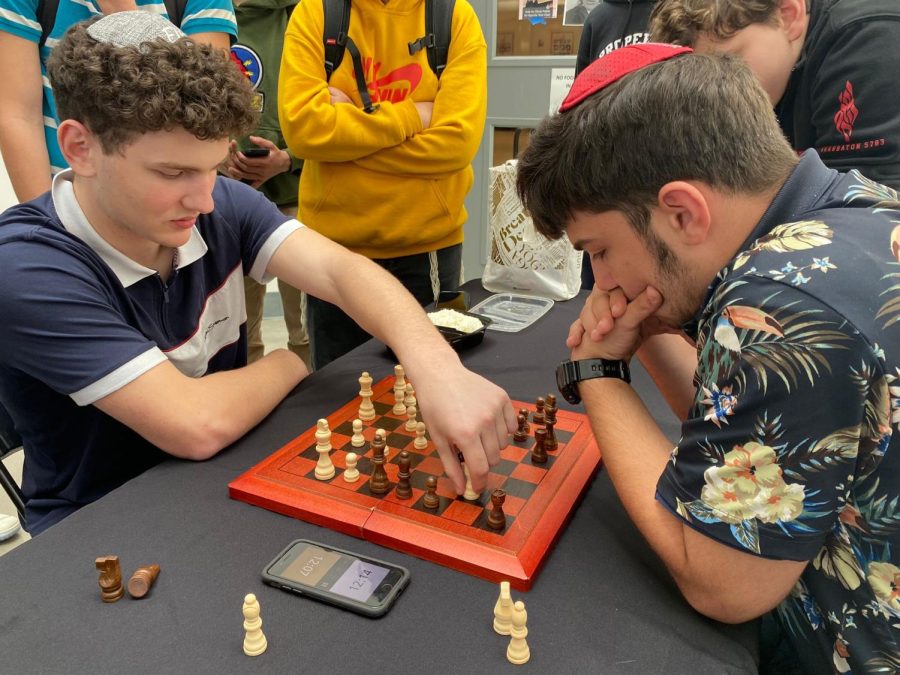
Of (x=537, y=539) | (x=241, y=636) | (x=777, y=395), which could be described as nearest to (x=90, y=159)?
(x=241, y=636)

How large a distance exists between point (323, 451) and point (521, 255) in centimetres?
125

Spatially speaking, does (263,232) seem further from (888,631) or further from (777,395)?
(888,631)

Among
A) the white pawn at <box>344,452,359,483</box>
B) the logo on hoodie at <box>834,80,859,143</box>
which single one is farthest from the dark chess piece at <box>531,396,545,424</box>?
the logo on hoodie at <box>834,80,859,143</box>

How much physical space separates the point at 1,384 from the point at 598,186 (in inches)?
48.1

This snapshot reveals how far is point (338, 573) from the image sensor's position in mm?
871

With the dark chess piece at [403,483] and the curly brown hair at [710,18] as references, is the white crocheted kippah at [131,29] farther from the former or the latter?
the curly brown hair at [710,18]

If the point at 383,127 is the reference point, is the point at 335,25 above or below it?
above

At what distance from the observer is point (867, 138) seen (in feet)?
4.89

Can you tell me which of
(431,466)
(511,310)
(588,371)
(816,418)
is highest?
(816,418)

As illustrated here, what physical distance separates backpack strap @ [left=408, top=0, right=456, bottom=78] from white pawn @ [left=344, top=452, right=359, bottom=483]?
158cm

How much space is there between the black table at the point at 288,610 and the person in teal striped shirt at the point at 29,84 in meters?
1.20

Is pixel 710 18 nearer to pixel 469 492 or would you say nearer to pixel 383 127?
pixel 383 127

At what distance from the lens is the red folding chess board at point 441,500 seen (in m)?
0.91

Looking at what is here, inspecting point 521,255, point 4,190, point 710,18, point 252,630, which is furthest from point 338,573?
point 4,190
